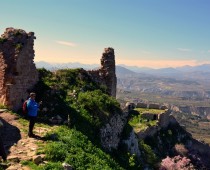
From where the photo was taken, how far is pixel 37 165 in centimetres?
1309

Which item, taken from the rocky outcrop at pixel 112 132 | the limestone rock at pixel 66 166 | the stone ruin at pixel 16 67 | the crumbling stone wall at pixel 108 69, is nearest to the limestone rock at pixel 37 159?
the limestone rock at pixel 66 166

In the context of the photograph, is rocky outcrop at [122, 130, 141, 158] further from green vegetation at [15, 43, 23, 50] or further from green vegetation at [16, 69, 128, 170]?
green vegetation at [15, 43, 23, 50]

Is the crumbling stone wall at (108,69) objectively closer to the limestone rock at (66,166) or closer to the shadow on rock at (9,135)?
the shadow on rock at (9,135)

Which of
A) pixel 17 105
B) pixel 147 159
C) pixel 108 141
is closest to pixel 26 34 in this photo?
pixel 17 105

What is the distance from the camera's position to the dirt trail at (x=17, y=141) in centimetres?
1329

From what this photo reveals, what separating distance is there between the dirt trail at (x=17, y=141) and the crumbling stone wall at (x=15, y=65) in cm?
137

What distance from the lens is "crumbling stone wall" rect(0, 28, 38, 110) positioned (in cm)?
1989

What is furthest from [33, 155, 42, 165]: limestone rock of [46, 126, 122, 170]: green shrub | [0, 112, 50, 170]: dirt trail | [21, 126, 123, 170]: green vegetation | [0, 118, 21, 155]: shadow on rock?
[0, 118, 21, 155]: shadow on rock

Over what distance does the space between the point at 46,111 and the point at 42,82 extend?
3.21 m

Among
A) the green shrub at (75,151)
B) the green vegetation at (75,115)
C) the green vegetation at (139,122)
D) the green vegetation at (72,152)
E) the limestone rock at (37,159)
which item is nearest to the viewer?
the limestone rock at (37,159)

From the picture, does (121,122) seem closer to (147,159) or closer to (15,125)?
(147,159)

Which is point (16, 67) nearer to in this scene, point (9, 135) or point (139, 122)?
point (9, 135)

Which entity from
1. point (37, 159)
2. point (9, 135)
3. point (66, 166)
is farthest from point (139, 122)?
point (66, 166)

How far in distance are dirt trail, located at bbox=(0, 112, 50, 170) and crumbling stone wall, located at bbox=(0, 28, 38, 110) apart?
4.51ft
